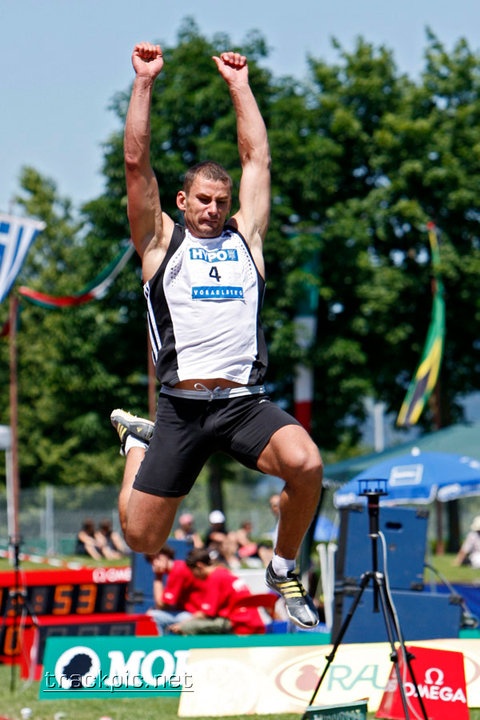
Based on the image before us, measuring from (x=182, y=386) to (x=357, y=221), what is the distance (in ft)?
94.3

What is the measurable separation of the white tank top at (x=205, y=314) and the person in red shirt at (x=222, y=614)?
622 cm

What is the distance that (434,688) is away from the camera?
7504 mm

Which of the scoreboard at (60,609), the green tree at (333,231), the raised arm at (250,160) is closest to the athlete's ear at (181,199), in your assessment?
the raised arm at (250,160)

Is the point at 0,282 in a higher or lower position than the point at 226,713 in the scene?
higher

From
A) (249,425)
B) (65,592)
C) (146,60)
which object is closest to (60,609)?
(65,592)

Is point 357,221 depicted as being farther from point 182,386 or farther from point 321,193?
point 182,386

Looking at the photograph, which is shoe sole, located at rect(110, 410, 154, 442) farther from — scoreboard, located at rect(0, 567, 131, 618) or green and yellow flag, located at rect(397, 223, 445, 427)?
green and yellow flag, located at rect(397, 223, 445, 427)

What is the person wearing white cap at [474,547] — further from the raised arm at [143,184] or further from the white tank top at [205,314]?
the raised arm at [143,184]

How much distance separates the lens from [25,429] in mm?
52562

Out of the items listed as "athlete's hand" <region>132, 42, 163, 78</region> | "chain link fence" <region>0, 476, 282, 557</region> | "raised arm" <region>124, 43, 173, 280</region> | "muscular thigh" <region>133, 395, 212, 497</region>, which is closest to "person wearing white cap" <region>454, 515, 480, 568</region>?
"chain link fence" <region>0, 476, 282, 557</region>

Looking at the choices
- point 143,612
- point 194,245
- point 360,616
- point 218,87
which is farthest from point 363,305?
point 194,245

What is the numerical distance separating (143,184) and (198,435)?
4.32ft

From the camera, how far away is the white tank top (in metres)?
5.73

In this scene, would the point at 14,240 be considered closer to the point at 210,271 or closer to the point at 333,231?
the point at 210,271
